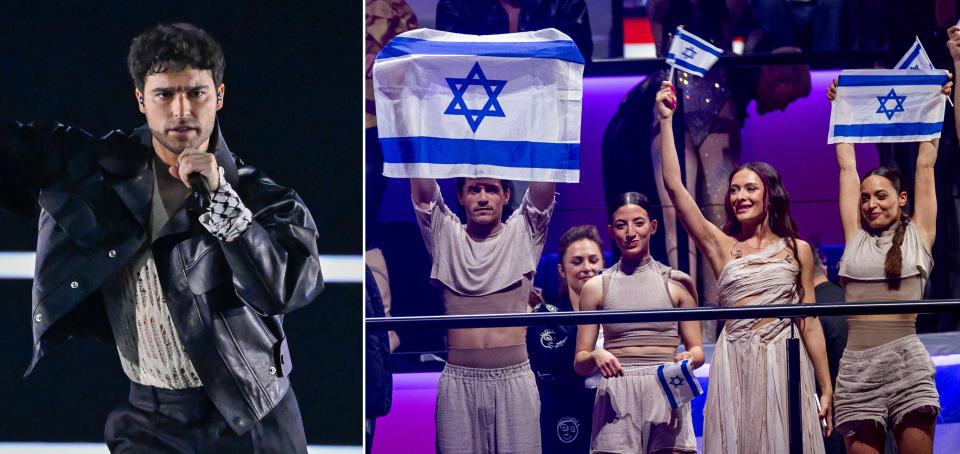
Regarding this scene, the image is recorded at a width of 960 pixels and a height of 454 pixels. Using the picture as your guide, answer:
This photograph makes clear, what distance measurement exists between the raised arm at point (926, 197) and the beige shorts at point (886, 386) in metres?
0.41

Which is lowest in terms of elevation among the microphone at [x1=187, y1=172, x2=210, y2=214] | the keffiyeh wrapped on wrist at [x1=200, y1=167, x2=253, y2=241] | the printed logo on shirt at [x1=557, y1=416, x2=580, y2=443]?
the printed logo on shirt at [x1=557, y1=416, x2=580, y2=443]

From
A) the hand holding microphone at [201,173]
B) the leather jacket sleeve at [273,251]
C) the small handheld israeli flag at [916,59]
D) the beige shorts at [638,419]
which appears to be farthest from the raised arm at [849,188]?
the hand holding microphone at [201,173]

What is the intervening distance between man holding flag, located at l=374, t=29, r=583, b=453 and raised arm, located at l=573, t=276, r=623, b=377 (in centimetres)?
19

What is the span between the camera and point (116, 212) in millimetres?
2334

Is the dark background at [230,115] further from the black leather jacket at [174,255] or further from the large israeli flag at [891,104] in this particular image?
the large israeli flag at [891,104]

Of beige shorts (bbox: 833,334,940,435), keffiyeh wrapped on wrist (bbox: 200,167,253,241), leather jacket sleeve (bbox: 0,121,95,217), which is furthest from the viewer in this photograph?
beige shorts (bbox: 833,334,940,435)

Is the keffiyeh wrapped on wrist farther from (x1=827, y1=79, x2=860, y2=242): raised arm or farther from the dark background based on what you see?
(x1=827, y1=79, x2=860, y2=242): raised arm

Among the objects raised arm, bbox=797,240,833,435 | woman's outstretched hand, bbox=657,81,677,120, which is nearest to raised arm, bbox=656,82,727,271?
woman's outstretched hand, bbox=657,81,677,120

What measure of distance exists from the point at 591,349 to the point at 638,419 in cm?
28

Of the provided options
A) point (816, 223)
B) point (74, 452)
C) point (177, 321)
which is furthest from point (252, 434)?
point (816, 223)

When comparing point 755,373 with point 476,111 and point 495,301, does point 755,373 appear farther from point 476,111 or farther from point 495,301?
point 476,111

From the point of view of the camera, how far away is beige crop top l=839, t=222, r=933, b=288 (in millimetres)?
3518

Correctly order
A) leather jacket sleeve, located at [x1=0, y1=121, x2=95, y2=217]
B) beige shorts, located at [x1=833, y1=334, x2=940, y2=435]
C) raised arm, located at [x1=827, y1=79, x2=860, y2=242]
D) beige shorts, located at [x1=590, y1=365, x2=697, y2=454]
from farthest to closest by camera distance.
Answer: raised arm, located at [x1=827, y1=79, x2=860, y2=242]
beige shorts, located at [x1=833, y1=334, x2=940, y2=435]
beige shorts, located at [x1=590, y1=365, x2=697, y2=454]
leather jacket sleeve, located at [x1=0, y1=121, x2=95, y2=217]

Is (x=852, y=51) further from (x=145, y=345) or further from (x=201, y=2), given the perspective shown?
(x=145, y=345)
